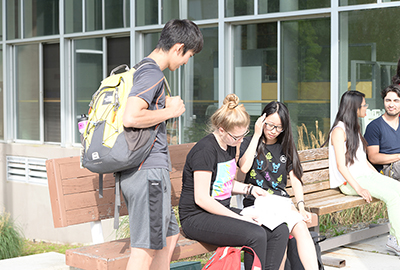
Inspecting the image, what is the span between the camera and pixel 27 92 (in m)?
11.8

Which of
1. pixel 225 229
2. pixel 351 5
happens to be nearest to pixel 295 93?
pixel 351 5

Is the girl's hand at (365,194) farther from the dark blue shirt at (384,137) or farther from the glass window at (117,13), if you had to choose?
the glass window at (117,13)

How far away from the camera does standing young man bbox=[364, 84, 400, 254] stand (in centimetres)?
562

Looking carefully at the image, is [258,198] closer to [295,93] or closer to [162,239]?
[162,239]

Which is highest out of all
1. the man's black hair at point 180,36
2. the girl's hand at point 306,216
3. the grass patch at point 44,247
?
the man's black hair at point 180,36

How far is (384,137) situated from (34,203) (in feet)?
25.6

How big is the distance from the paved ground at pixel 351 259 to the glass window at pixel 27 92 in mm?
6919

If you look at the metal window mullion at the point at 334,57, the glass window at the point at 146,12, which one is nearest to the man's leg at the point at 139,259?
the metal window mullion at the point at 334,57

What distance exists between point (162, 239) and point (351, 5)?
20.0 ft

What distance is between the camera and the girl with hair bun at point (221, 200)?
3.43m

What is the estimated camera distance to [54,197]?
3779mm

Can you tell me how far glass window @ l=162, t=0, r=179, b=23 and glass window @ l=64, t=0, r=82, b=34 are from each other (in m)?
2.11

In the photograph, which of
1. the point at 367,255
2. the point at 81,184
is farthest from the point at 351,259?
the point at 81,184

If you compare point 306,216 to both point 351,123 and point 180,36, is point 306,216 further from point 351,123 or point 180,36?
point 180,36
